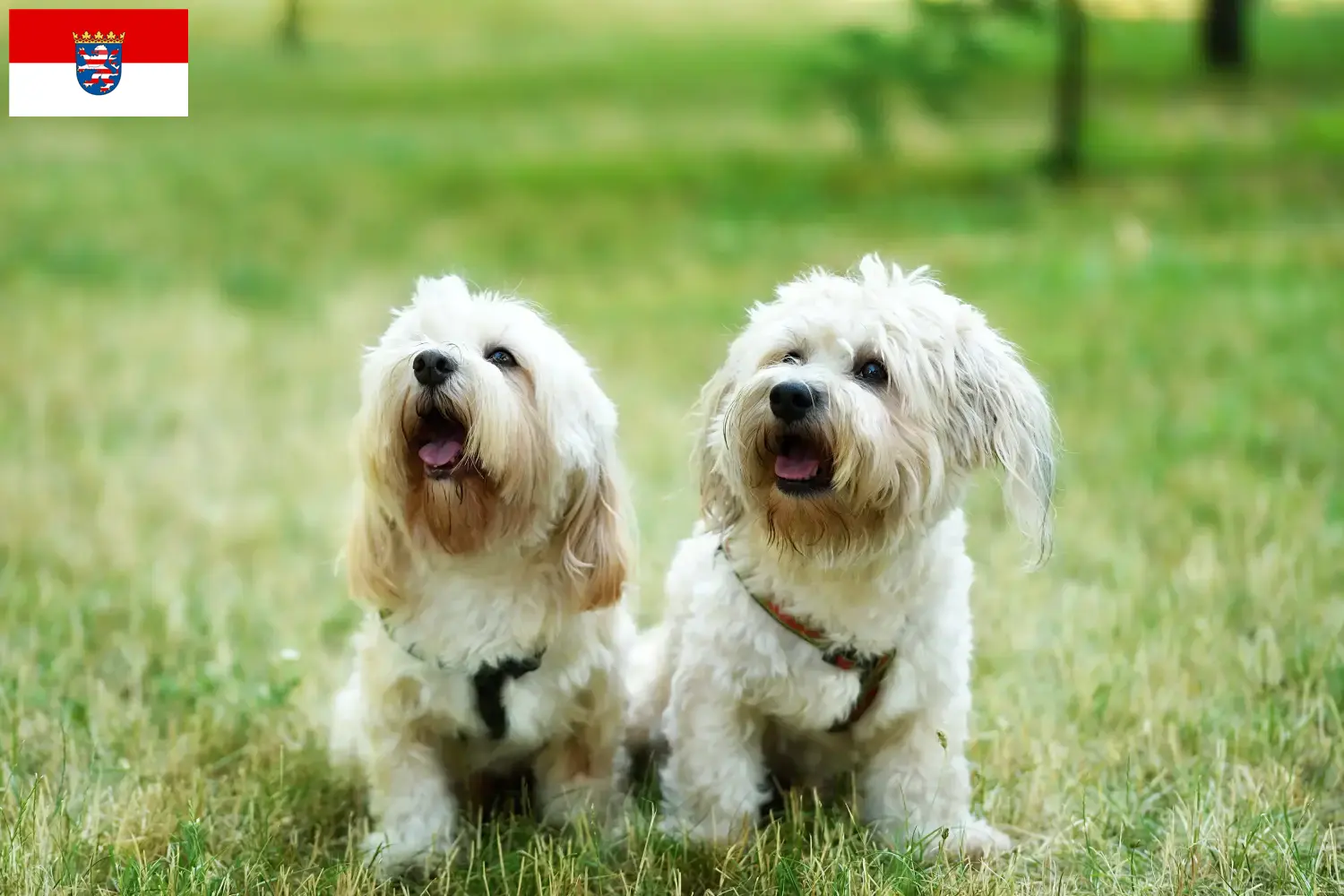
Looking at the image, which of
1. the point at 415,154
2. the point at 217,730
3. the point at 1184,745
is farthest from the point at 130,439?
the point at 415,154

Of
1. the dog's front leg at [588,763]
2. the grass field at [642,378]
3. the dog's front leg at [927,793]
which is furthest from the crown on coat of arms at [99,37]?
the dog's front leg at [927,793]

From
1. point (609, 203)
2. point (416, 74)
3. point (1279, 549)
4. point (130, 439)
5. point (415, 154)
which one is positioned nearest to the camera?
point (1279, 549)

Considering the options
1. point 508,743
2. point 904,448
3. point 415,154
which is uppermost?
point 415,154

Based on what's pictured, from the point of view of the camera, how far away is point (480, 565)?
142 inches

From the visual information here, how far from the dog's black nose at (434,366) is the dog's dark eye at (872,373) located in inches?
37.9

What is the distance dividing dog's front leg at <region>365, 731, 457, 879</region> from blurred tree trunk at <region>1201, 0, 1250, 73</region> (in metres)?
15.0

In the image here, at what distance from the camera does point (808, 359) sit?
3359mm

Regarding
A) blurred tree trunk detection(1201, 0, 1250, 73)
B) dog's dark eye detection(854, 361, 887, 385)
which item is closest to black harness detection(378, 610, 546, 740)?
dog's dark eye detection(854, 361, 887, 385)

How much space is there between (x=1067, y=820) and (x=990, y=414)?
46.0 inches

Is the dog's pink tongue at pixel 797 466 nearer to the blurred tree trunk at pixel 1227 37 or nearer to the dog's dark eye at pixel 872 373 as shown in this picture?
the dog's dark eye at pixel 872 373

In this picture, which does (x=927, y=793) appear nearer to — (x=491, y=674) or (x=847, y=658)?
(x=847, y=658)

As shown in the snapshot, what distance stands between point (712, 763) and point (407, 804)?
31.9 inches

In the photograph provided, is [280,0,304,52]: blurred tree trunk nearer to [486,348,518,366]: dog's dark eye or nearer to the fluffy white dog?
[486,348,518,366]: dog's dark eye

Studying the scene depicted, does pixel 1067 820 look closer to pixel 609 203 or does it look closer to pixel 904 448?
pixel 904 448
